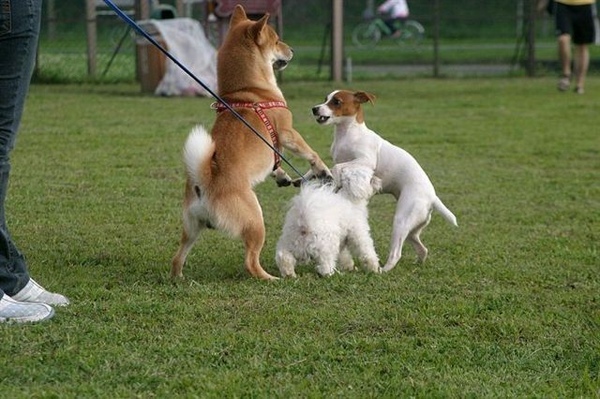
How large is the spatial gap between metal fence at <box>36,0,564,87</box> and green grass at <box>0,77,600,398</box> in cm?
667

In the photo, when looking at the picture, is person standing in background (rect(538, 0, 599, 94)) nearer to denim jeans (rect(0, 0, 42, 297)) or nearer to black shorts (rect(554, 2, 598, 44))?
black shorts (rect(554, 2, 598, 44))

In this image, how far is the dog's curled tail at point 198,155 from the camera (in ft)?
15.3

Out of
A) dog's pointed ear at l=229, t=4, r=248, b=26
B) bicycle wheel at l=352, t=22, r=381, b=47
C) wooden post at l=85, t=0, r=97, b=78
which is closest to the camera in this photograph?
dog's pointed ear at l=229, t=4, r=248, b=26

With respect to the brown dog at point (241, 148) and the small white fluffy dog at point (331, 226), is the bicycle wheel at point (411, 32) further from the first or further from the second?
the small white fluffy dog at point (331, 226)

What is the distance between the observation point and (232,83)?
5.34 metres

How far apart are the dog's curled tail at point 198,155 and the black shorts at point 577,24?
9.93 metres

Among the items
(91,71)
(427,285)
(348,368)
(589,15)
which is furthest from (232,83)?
(91,71)

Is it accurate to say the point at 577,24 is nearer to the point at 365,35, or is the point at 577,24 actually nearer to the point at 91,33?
the point at 91,33

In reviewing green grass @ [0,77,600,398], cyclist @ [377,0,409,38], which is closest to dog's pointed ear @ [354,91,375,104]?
green grass @ [0,77,600,398]

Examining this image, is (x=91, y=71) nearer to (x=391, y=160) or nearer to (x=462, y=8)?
(x=462, y=8)

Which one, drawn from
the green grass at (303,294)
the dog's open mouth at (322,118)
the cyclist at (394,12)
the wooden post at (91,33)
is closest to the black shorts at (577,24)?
the green grass at (303,294)

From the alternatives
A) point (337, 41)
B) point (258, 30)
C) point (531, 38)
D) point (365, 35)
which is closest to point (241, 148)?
point (258, 30)

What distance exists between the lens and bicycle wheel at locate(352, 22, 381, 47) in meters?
25.5

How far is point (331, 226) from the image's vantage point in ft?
16.8
